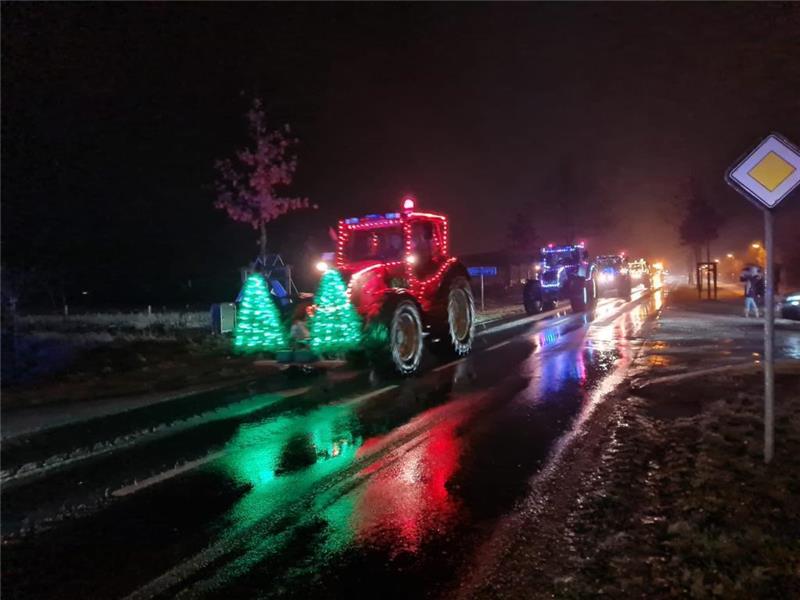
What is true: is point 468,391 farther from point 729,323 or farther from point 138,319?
point 138,319

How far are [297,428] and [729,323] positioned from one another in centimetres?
1554

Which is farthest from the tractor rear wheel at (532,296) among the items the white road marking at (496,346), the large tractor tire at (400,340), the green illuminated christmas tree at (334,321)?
the green illuminated christmas tree at (334,321)

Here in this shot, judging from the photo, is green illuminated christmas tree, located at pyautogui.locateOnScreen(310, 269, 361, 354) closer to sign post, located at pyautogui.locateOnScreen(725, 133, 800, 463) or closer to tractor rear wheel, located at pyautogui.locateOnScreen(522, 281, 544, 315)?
sign post, located at pyautogui.locateOnScreen(725, 133, 800, 463)

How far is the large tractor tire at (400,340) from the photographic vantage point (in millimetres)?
10414

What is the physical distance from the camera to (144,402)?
914 centimetres

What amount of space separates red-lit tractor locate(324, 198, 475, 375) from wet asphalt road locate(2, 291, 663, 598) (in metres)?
1.21

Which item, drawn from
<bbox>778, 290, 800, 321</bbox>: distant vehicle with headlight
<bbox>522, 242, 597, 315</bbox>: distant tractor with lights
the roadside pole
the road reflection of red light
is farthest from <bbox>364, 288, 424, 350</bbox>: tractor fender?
<bbox>778, 290, 800, 321</bbox>: distant vehicle with headlight

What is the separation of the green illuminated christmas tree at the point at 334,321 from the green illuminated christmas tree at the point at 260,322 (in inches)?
29.3

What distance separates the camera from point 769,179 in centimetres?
520

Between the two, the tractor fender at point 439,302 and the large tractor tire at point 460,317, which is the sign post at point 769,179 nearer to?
the tractor fender at point 439,302

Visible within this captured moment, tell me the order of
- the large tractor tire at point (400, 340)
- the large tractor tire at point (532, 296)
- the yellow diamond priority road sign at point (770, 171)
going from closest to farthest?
the yellow diamond priority road sign at point (770, 171)
the large tractor tire at point (400, 340)
the large tractor tire at point (532, 296)

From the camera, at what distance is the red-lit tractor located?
1053 centimetres

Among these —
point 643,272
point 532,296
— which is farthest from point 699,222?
point 532,296

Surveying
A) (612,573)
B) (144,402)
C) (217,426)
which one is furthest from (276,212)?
(612,573)
